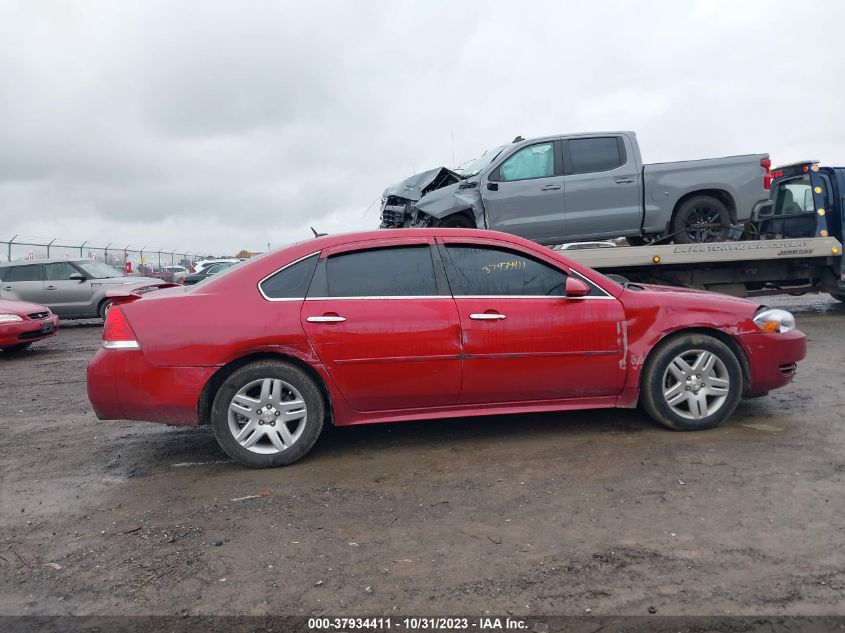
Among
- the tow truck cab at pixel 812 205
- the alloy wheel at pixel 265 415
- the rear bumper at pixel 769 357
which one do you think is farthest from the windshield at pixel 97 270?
the rear bumper at pixel 769 357

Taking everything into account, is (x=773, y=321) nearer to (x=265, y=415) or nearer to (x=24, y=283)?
(x=265, y=415)

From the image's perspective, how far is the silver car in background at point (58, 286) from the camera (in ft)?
43.8

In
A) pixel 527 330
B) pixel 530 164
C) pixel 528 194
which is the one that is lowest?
pixel 527 330

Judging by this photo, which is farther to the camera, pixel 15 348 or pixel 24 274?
pixel 24 274

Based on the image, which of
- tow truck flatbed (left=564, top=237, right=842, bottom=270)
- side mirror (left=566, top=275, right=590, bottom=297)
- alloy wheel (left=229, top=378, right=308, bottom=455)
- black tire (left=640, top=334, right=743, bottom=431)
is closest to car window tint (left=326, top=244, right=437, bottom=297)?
alloy wheel (left=229, top=378, right=308, bottom=455)

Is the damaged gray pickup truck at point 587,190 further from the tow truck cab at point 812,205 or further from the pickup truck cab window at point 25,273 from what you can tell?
the pickup truck cab window at point 25,273

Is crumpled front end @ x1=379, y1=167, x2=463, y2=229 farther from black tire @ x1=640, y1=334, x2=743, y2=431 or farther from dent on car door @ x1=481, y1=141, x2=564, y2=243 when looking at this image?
black tire @ x1=640, y1=334, x2=743, y2=431

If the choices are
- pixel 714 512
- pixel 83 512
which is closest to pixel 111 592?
pixel 83 512

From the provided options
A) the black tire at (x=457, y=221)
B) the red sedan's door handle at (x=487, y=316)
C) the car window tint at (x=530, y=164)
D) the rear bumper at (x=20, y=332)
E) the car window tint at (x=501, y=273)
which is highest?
the car window tint at (x=530, y=164)

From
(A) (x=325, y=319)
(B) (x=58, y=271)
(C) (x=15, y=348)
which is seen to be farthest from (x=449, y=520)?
(B) (x=58, y=271)

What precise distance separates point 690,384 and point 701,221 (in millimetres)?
4662

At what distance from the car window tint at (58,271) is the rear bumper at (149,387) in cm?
1120

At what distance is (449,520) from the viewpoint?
10.3 feet

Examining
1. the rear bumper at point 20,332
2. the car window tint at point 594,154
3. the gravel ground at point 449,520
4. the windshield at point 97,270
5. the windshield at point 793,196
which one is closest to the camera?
the gravel ground at point 449,520
